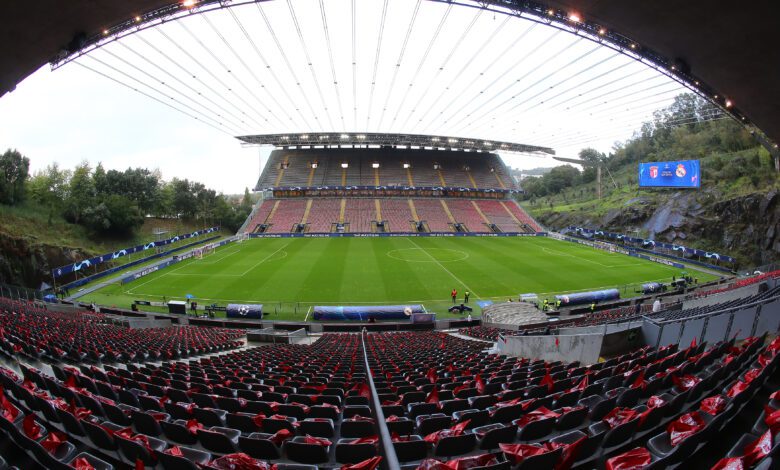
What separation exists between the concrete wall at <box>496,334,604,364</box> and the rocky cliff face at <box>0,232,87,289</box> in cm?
3877

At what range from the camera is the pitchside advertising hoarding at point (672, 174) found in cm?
4303

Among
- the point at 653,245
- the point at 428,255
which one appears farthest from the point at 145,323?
the point at 653,245

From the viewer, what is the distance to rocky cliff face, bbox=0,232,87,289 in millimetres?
27439

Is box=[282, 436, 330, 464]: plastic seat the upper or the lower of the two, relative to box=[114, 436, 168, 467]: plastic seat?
lower

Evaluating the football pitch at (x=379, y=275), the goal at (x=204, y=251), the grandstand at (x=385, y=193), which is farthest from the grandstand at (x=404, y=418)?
the grandstand at (x=385, y=193)

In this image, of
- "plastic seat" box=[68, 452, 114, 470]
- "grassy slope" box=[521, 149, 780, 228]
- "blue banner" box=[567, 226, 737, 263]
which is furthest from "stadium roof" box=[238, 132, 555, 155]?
"plastic seat" box=[68, 452, 114, 470]

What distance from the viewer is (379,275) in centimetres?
3059

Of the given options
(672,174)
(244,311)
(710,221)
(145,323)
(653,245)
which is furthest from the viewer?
(653,245)

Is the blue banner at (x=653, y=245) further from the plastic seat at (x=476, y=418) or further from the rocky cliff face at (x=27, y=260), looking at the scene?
the rocky cliff face at (x=27, y=260)

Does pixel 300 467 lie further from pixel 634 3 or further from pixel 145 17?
pixel 145 17

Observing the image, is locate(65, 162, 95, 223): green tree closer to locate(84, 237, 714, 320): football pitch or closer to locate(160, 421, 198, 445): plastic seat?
locate(84, 237, 714, 320): football pitch

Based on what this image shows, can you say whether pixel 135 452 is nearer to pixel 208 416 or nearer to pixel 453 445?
pixel 208 416

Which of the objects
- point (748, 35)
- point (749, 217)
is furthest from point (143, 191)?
point (749, 217)

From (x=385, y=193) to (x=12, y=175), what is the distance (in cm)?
5357
